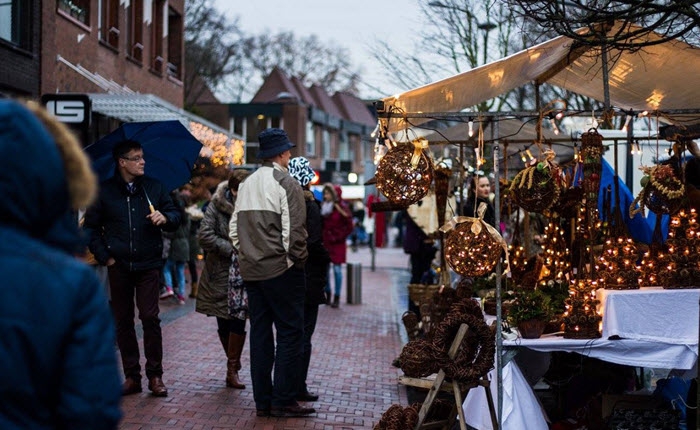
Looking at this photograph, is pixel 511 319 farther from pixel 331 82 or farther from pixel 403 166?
pixel 331 82

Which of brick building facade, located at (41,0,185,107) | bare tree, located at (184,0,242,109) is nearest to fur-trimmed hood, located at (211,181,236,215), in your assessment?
brick building facade, located at (41,0,185,107)

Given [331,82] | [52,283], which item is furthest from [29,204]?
[331,82]

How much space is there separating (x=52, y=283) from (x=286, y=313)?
16.4ft

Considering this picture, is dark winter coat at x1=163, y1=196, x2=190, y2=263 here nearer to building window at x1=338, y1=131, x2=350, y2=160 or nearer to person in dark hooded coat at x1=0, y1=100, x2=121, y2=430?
person in dark hooded coat at x1=0, y1=100, x2=121, y2=430

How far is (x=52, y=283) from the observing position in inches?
94.0

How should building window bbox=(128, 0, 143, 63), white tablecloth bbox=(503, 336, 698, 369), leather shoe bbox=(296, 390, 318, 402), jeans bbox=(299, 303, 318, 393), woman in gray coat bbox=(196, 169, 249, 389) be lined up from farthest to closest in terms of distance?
building window bbox=(128, 0, 143, 63) → woman in gray coat bbox=(196, 169, 249, 389) → leather shoe bbox=(296, 390, 318, 402) → jeans bbox=(299, 303, 318, 393) → white tablecloth bbox=(503, 336, 698, 369)

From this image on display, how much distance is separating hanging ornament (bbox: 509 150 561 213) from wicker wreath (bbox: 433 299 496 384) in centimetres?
170

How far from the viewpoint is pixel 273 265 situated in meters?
7.20

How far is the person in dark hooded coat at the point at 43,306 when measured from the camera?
2.36m

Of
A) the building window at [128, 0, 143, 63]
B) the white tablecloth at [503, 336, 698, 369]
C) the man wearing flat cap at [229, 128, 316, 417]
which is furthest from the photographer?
the building window at [128, 0, 143, 63]

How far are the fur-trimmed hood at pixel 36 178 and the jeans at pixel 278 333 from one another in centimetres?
473

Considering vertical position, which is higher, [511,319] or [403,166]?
[403,166]

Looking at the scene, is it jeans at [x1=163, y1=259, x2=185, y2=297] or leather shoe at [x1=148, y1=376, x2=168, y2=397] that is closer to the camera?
leather shoe at [x1=148, y1=376, x2=168, y2=397]

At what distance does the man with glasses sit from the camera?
7.87 m
